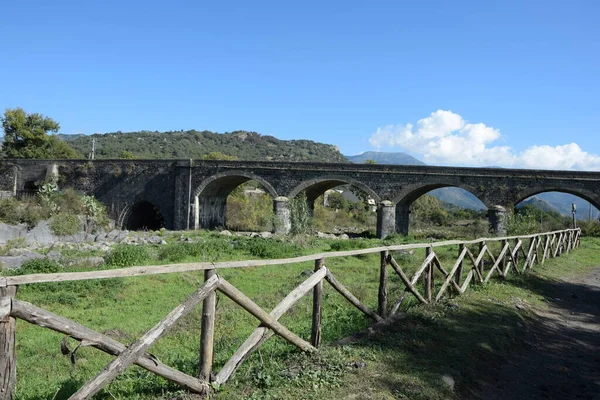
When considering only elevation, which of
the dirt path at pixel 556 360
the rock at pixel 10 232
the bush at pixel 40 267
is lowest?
the rock at pixel 10 232

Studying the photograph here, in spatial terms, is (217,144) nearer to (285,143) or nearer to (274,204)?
(285,143)

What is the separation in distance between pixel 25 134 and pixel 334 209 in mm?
30620

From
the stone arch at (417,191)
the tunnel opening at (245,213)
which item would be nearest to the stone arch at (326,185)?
the stone arch at (417,191)

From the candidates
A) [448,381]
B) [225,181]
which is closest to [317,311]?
[448,381]

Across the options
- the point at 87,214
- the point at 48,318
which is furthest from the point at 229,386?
the point at 87,214

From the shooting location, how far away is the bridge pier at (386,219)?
26625 mm

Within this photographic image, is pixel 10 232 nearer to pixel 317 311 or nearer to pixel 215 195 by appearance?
pixel 215 195

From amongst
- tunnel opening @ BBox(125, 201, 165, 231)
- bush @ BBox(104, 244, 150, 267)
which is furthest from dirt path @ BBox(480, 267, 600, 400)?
tunnel opening @ BBox(125, 201, 165, 231)

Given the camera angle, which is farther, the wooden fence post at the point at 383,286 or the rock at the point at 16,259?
the rock at the point at 16,259

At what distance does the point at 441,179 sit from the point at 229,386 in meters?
23.3

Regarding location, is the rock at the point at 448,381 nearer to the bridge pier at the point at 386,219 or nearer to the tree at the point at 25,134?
the bridge pier at the point at 386,219

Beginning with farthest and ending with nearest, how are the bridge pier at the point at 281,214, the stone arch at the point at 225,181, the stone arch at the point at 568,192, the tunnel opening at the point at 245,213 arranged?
the tunnel opening at the point at 245,213 → the stone arch at the point at 225,181 → the bridge pier at the point at 281,214 → the stone arch at the point at 568,192

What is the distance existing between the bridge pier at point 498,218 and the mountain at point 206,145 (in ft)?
181

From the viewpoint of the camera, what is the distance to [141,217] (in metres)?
35.5
